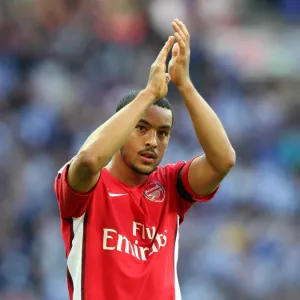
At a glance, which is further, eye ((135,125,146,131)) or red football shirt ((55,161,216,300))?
eye ((135,125,146,131))

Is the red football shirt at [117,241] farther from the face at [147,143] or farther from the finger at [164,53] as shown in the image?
the finger at [164,53]

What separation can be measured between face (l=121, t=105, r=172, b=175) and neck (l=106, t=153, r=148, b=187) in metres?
0.08

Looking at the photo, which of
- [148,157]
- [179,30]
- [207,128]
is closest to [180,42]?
[179,30]

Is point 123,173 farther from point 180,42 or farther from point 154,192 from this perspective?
point 180,42

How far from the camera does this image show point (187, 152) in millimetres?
9953

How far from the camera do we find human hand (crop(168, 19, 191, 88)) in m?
4.02

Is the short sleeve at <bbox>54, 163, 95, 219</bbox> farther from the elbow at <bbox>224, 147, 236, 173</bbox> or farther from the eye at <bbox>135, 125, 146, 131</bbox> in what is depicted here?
the elbow at <bbox>224, 147, 236, 173</bbox>

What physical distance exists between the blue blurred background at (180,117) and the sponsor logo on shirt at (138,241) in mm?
4951

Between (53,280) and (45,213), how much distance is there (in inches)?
28.0

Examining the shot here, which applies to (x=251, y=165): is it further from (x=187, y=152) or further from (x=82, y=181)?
(x=82, y=181)

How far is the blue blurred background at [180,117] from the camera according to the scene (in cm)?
918

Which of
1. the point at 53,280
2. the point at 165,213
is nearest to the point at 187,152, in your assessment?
the point at 53,280

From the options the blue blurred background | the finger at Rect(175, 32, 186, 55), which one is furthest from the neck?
the blue blurred background

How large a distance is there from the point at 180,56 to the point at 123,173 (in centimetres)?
59
